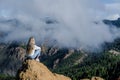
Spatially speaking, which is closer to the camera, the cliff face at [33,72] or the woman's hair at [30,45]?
the woman's hair at [30,45]

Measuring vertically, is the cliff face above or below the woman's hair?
below

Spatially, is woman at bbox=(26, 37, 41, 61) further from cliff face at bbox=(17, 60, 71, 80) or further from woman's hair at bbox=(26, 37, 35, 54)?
cliff face at bbox=(17, 60, 71, 80)

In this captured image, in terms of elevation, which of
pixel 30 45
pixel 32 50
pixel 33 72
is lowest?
pixel 33 72

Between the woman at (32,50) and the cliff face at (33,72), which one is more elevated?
the woman at (32,50)

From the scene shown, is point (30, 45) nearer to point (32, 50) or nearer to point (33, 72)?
point (32, 50)

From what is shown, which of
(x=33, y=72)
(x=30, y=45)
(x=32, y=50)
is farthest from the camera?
(x=33, y=72)

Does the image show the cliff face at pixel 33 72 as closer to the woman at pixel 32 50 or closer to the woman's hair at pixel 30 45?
the woman at pixel 32 50

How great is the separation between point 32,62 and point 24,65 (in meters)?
1.10

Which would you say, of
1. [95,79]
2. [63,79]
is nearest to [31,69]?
[63,79]

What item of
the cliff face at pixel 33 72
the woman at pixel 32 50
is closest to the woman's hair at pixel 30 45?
the woman at pixel 32 50

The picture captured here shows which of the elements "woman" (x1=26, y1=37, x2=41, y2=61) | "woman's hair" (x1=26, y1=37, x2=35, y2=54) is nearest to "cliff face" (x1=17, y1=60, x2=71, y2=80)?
"woman" (x1=26, y1=37, x2=41, y2=61)

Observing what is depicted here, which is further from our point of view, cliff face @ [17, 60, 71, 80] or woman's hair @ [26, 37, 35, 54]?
cliff face @ [17, 60, 71, 80]

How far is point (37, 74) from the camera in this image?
146ft

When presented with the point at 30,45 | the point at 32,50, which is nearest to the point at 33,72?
the point at 32,50
